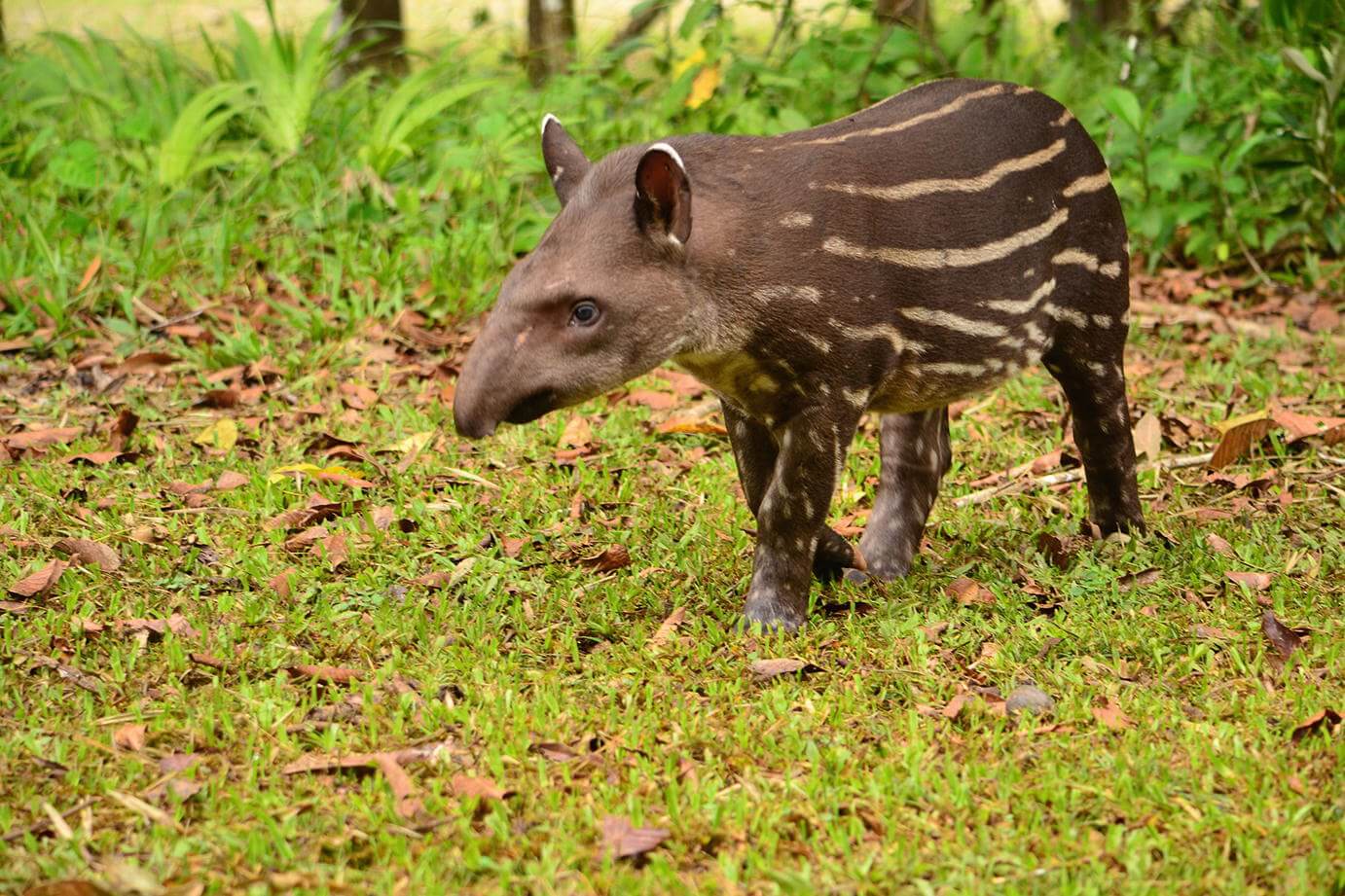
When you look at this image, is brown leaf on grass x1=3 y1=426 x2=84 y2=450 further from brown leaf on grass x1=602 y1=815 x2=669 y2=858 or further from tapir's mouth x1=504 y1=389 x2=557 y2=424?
brown leaf on grass x1=602 y1=815 x2=669 y2=858

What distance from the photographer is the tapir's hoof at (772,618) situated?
468cm

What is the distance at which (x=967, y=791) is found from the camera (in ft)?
12.0

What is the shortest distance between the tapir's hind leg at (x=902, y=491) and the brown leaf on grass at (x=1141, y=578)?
2.32 ft

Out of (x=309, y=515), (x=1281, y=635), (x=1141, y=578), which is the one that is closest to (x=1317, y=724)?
(x=1281, y=635)

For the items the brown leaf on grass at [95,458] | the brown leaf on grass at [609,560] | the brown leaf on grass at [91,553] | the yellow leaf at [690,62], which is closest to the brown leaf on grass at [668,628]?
the brown leaf on grass at [609,560]

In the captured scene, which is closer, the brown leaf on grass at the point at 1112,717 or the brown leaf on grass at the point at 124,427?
the brown leaf on grass at the point at 1112,717

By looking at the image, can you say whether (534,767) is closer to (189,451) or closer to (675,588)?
(675,588)

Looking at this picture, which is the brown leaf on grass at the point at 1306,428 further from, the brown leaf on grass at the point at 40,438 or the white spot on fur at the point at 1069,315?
the brown leaf on grass at the point at 40,438

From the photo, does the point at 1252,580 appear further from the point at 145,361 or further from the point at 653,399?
the point at 145,361

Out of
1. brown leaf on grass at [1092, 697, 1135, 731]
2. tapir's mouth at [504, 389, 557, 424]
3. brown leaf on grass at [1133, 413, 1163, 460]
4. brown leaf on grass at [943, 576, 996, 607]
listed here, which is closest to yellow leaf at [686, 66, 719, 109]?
brown leaf on grass at [1133, 413, 1163, 460]

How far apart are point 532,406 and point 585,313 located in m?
0.29

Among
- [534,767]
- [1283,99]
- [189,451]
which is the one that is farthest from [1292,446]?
[189,451]

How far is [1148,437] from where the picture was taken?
6418 mm

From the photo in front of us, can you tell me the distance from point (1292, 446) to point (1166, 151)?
9.15 ft
